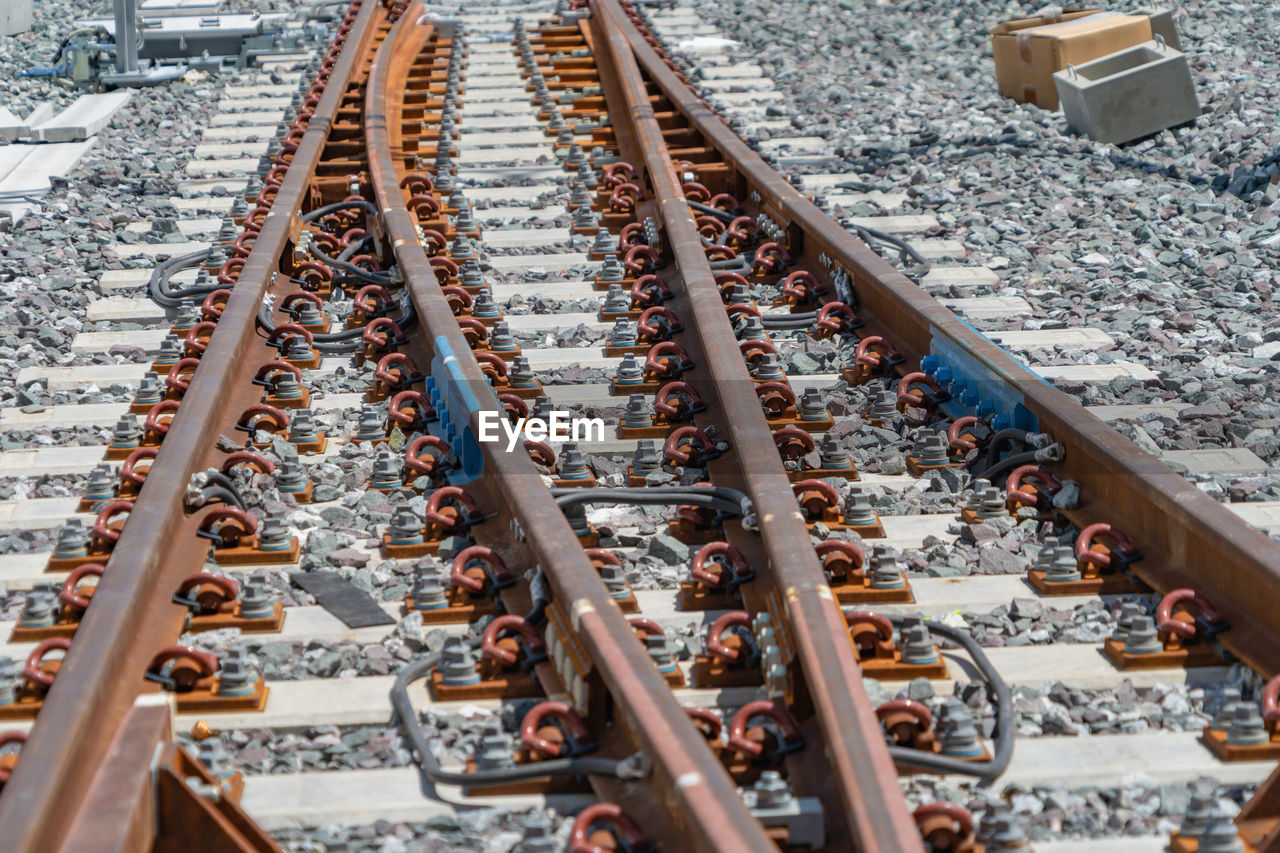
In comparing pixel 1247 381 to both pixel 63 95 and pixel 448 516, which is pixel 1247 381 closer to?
pixel 448 516

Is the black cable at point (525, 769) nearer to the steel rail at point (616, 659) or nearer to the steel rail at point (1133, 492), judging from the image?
the steel rail at point (616, 659)

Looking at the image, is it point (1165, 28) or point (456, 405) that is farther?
point (1165, 28)

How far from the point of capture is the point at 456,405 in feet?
16.5

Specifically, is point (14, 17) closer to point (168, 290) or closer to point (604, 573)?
point (168, 290)

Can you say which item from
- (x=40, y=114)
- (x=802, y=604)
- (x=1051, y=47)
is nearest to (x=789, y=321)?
(x=802, y=604)

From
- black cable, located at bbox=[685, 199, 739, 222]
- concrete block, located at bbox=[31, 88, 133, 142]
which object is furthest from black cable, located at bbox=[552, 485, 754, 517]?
concrete block, located at bbox=[31, 88, 133, 142]

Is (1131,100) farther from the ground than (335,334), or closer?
farther from the ground

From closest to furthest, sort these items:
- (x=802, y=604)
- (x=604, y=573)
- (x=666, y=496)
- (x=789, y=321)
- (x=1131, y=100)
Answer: (x=802, y=604) < (x=604, y=573) < (x=666, y=496) < (x=789, y=321) < (x=1131, y=100)

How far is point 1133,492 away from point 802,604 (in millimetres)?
1189

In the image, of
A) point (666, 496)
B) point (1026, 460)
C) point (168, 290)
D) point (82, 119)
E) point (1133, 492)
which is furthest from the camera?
point (82, 119)

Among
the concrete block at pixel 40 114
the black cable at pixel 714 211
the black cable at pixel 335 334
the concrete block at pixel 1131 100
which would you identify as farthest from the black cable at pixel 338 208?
the concrete block at pixel 1131 100

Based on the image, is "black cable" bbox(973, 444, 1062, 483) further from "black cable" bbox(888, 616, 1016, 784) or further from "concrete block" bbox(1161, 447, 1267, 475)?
"black cable" bbox(888, 616, 1016, 784)

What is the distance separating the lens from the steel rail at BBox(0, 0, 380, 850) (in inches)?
116

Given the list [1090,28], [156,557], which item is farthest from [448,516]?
[1090,28]
